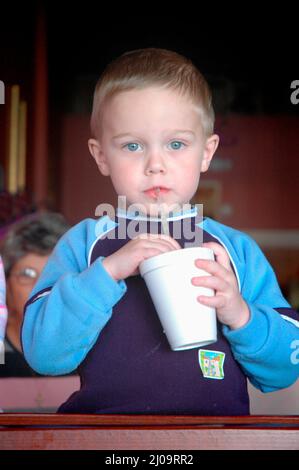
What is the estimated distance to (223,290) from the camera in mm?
1068

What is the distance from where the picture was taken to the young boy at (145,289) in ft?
3.55

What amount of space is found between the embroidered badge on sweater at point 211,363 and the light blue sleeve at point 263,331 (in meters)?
0.03

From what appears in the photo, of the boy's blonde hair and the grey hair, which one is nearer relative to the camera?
the boy's blonde hair

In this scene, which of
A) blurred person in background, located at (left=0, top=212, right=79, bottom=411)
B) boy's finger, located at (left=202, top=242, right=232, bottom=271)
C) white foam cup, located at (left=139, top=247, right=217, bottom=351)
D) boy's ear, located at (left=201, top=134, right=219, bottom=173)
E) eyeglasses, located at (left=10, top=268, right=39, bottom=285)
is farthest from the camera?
eyeglasses, located at (left=10, top=268, right=39, bottom=285)

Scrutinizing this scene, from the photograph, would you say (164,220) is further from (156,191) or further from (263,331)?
(263,331)

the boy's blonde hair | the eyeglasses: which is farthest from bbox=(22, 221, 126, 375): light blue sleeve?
the eyeglasses

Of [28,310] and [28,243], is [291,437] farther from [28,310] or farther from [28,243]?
[28,243]

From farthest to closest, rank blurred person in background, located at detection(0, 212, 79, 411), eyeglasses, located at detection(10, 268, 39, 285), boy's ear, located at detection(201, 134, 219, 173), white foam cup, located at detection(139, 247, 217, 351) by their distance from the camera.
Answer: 1. eyeglasses, located at detection(10, 268, 39, 285)
2. blurred person in background, located at detection(0, 212, 79, 411)
3. boy's ear, located at detection(201, 134, 219, 173)
4. white foam cup, located at detection(139, 247, 217, 351)

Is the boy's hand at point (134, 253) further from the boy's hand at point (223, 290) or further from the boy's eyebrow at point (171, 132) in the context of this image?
the boy's eyebrow at point (171, 132)

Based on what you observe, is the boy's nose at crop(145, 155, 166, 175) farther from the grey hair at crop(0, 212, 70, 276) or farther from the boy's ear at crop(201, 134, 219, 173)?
the grey hair at crop(0, 212, 70, 276)

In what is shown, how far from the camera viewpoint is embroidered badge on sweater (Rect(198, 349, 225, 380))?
3.65ft

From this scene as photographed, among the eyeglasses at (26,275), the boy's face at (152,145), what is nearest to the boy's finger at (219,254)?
the boy's face at (152,145)

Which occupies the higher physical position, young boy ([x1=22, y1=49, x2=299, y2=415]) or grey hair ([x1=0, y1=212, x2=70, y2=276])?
young boy ([x1=22, y1=49, x2=299, y2=415])

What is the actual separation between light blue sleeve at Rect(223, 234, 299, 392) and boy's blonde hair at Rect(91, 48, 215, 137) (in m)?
0.21
